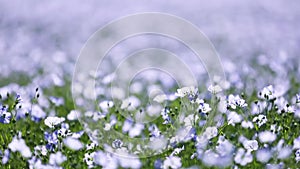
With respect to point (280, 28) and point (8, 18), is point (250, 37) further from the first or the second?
point (8, 18)

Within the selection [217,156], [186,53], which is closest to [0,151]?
[217,156]

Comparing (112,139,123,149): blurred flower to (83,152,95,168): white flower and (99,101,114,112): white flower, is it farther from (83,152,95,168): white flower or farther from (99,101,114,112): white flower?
(99,101,114,112): white flower

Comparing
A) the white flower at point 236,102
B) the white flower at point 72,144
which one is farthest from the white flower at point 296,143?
the white flower at point 72,144

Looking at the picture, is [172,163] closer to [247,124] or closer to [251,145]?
[251,145]

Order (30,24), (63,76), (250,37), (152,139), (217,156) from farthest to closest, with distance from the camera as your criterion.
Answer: (30,24)
(250,37)
(63,76)
(152,139)
(217,156)

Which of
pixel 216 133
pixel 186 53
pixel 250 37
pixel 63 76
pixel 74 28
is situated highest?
pixel 74 28

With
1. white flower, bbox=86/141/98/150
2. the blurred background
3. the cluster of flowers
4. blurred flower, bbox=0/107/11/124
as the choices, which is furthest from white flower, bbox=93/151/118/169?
the blurred background

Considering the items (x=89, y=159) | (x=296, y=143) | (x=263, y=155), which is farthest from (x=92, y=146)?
(x=296, y=143)

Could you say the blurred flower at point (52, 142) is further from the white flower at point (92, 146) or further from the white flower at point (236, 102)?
the white flower at point (236, 102)

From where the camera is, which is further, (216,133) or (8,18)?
(8,18)
